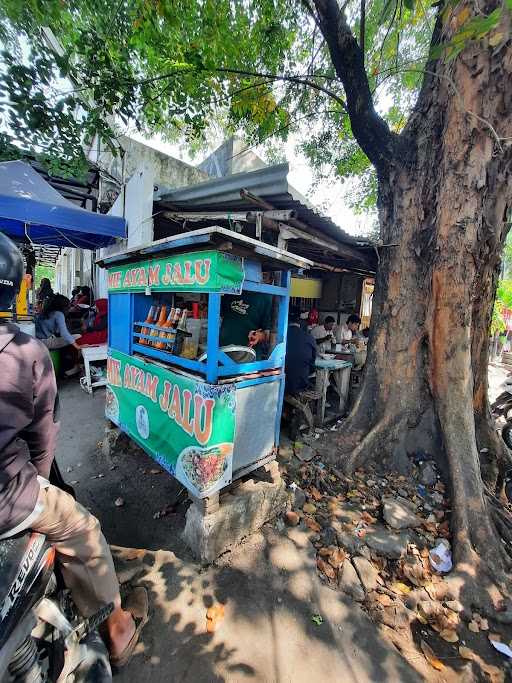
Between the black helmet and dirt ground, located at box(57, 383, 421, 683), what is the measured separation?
232 cm

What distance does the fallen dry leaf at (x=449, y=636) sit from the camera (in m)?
2.33

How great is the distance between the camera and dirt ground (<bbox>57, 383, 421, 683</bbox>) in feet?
6.39

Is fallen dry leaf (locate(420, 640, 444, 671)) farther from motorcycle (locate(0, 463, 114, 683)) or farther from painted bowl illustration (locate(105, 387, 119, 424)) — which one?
painted bowl illustration (locate(105, 387, 119, 424))

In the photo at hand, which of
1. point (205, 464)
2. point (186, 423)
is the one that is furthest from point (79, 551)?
point (186, 423)

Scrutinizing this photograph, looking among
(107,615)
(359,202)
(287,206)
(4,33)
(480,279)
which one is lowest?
(107,615)

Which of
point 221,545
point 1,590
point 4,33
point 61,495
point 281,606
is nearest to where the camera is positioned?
point 1,590

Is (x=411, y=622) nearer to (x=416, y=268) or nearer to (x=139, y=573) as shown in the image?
(x=139, y=573)

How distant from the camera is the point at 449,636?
2.35 meters

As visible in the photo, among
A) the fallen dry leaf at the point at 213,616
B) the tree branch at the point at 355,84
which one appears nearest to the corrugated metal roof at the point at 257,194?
the tree branch at the point at 355,84

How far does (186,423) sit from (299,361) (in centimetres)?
273

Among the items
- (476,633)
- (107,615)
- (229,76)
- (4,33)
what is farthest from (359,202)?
(107,615)

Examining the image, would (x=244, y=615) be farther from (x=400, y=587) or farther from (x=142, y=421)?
(x=142, y=421)

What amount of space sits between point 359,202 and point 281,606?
1149 cm

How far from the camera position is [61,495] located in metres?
1.63
